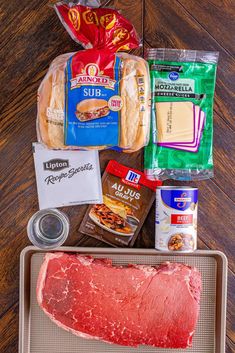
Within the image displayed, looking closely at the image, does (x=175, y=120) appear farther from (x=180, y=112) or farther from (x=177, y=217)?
(x=177, y=217)

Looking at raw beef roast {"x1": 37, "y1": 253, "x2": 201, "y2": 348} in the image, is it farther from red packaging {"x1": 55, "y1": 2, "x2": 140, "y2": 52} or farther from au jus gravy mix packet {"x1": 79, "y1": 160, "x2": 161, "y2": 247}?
red packaging {"x1": 55, "y1": 2, "x2": 140, "y2": 52}

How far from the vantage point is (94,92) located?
0.99 meters

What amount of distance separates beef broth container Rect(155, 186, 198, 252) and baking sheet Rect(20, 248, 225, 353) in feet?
0.25

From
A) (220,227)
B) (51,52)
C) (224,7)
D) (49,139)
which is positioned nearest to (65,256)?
(49,139)

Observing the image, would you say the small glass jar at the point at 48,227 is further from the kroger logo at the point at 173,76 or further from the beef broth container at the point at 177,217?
the kroger logo at the point at 173,76

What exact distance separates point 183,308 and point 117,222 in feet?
0.88

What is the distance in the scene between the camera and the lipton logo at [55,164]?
109 cm

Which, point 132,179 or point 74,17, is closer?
point 74,17

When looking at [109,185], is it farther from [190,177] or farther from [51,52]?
[51,52]

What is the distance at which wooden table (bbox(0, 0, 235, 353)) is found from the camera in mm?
1087

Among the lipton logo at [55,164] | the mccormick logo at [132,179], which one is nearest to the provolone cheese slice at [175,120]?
the mccormick logo at [132,179]

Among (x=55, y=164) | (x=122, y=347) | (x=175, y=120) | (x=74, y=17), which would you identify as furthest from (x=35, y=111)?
(x=122, y=347)

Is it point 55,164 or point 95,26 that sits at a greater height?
point 95,26

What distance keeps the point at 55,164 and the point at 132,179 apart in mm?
204
